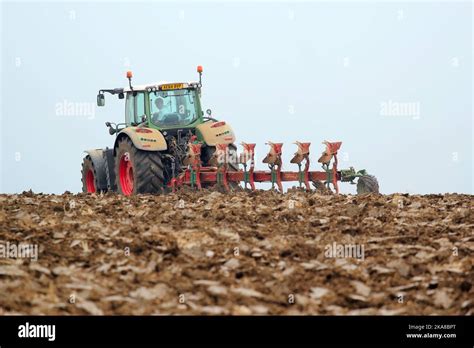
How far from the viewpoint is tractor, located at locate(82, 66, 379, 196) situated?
1870 cm

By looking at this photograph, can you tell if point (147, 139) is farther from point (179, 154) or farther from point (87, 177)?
point (87, 177)

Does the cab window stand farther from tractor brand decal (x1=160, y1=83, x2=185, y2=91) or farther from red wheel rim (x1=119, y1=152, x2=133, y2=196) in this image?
red wheel rim (x1=119, y1=152, x2=133, y2=196)

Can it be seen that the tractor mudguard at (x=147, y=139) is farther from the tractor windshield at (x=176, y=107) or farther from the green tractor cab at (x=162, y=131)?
the tractor windshield at (x=176, y=107)

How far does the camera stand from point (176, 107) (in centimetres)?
2036

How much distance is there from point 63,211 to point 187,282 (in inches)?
225

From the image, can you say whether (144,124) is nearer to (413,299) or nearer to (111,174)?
(111,174)

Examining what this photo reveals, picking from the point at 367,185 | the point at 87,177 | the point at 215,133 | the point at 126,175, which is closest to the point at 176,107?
the point at 215,133

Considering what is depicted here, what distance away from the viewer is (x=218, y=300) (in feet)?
28.9

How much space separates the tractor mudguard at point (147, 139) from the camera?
18984 mm

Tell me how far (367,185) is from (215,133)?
316 cm

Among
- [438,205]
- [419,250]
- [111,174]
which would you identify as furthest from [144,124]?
[419,250]

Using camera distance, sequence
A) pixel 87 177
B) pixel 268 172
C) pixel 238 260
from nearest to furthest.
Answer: pixel 238 260 → pixel 268 172 → pixel 87 177

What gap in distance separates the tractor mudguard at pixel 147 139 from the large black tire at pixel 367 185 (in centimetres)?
373

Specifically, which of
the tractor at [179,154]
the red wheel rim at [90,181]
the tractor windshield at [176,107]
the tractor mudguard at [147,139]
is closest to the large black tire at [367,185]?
the tractor at [179,154]
